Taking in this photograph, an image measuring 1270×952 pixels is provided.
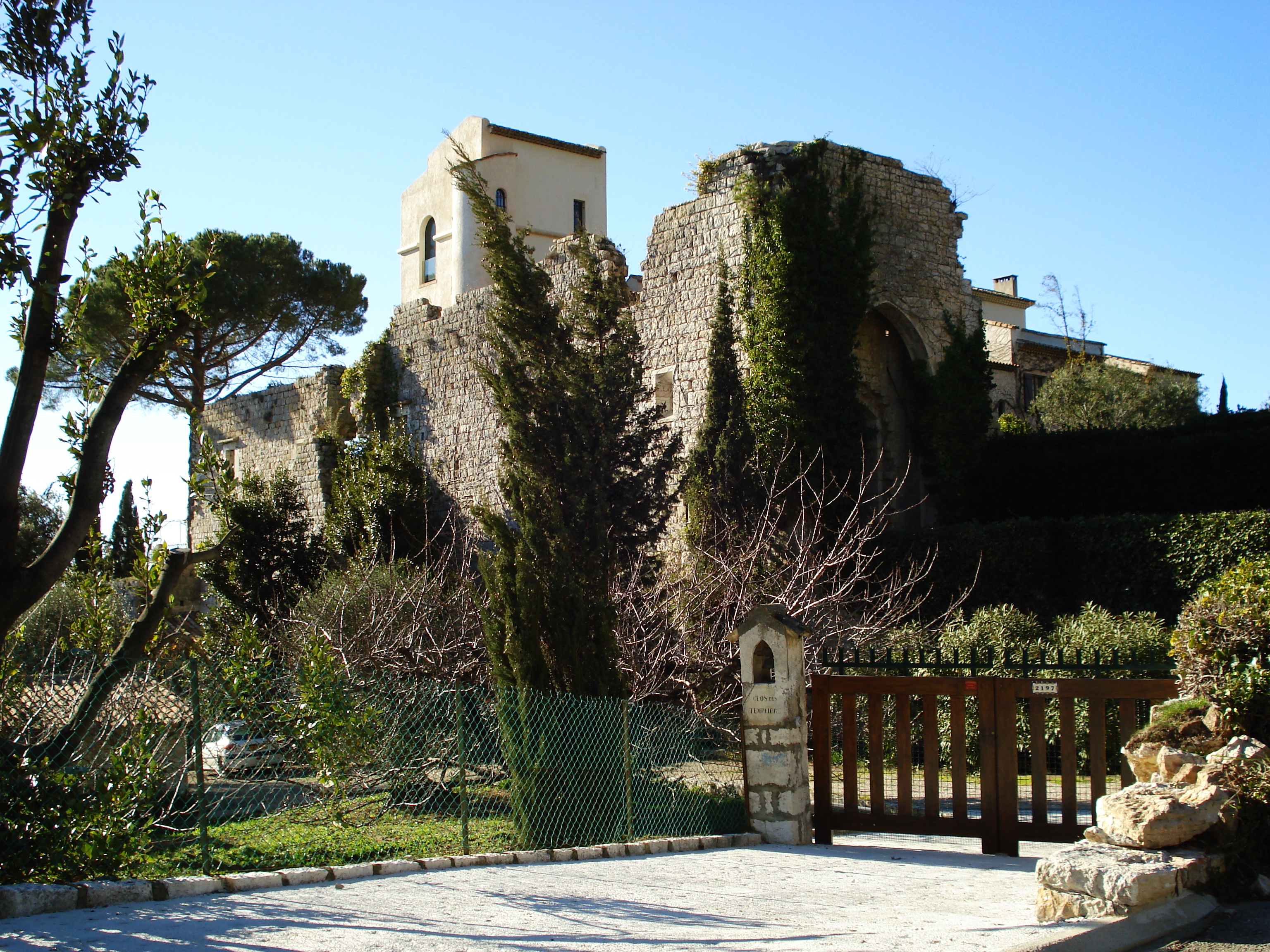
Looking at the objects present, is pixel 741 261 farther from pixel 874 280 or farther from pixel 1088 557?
pixel 1088 557

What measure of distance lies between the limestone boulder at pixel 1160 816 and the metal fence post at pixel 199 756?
425 centimetres

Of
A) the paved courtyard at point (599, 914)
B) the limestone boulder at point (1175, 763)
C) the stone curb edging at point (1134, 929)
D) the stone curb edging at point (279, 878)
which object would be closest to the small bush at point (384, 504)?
the stone curb edging at point (279, 878)

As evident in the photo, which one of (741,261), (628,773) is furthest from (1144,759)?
(741,261)

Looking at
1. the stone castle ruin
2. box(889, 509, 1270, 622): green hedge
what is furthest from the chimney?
box(889, 509, 1270, 622): green hedge

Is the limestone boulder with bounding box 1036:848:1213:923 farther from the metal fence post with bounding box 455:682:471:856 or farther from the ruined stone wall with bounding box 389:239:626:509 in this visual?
the ruined stone wall with bounding box 389:239:626:509

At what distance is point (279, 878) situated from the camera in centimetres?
548

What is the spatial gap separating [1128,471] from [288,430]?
15.9 meters

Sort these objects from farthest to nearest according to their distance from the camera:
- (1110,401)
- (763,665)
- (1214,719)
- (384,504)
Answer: (1110,401) → (384,504) → (763,665) → (1214,719)

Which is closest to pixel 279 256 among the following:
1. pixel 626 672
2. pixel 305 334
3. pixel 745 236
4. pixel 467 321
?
pixel 305 334

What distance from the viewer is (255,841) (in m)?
7.74

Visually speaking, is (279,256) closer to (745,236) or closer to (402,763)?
(745,236)

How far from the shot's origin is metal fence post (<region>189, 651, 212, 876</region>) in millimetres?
5516

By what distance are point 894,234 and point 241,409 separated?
14851 millimetres

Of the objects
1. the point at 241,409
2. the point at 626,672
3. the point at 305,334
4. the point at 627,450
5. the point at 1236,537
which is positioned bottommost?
the point at 626,672
